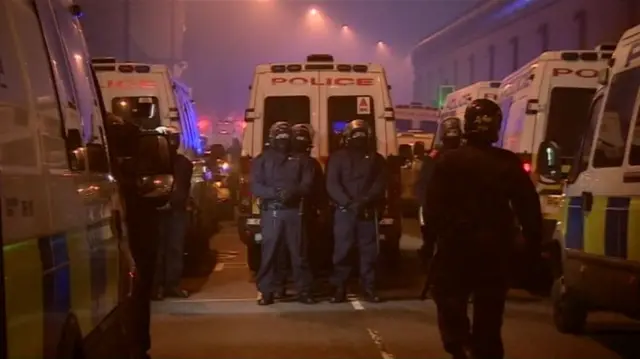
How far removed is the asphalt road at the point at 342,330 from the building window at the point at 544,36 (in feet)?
72.1

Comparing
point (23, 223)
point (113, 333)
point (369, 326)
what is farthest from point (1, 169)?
point (369, 326)

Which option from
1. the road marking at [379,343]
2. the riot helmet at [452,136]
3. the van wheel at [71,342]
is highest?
the riot helmet at [452,136]

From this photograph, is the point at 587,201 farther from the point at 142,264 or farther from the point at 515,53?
the point at 515,53

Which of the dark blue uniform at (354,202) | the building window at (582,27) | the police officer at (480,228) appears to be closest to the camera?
the police officer at (480,228)

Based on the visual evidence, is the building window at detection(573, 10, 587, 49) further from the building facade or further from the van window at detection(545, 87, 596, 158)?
the van window at detection(545, 87, 596, 158)

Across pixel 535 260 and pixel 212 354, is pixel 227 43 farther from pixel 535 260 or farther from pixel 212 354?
pixel 535 260

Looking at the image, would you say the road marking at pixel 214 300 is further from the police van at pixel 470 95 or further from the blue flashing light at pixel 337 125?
the police van at pixel 470 95

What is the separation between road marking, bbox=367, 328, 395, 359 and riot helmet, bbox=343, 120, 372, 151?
231 centimetres

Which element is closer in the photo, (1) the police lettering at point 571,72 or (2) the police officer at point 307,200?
(2) the police officer at point 307,200

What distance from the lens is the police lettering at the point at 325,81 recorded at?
39.5ft

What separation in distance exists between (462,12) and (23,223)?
136 feet

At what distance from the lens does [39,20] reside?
3.64 meters

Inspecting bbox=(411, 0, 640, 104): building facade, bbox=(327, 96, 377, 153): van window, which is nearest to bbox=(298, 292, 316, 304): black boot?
bbox=(327, 96, 377, 153): van window

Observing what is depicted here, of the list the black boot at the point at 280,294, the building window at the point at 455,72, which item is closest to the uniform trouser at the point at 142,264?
the black boot at the point at 280,294
